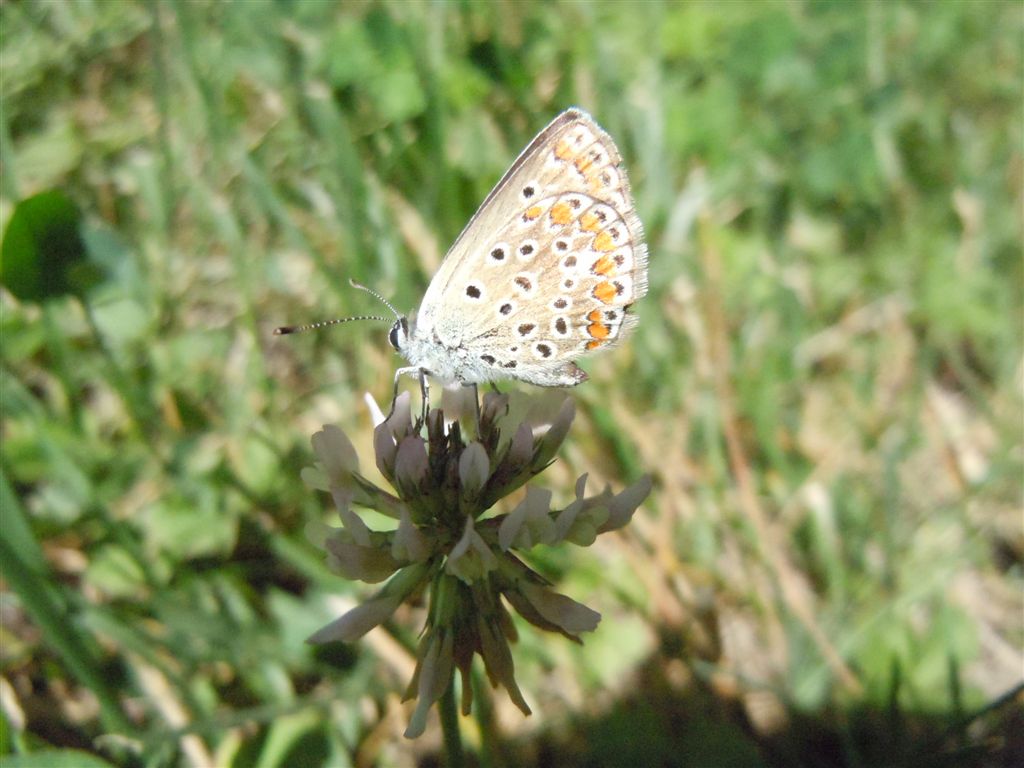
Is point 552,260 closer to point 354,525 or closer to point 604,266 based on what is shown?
point 604,266

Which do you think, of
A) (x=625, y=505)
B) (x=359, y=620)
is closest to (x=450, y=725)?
(x=359, y=620)

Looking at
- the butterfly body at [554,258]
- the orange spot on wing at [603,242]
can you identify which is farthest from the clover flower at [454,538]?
the orange spot on wing at [603,242]

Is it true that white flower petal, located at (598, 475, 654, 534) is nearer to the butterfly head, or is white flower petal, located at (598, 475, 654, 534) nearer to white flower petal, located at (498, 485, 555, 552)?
white flower petal, located at (498, 485, 555, 552)

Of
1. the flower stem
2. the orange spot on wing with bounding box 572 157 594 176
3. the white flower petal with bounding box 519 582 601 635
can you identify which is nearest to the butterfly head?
the orange spot on wing with bounding box 572 157 594 176

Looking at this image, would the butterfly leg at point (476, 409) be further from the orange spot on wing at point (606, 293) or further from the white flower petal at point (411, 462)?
the orange spot on wing at point (606, 293)

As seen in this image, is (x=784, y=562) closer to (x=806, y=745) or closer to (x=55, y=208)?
(x=806, y=745)

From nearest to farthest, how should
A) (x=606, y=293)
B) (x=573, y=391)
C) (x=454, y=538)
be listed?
1. (x=454, y=538)
2. (x=606, y=293)
3. (x=573, y=391)
